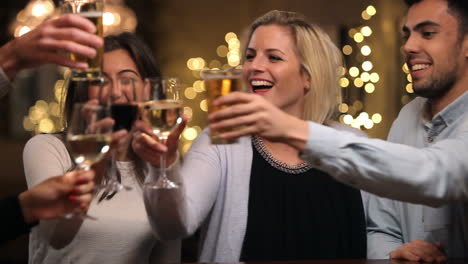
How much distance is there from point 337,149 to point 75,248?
101 centimetres

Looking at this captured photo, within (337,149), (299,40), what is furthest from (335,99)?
(337,149)

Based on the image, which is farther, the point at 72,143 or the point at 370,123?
the point at 370,123

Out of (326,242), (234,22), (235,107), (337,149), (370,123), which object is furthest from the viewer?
(234,22)

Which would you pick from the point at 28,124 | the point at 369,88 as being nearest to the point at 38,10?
the point at 369,88

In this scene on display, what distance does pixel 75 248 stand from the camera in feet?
7.22

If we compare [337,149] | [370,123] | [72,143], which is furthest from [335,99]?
[370,123]

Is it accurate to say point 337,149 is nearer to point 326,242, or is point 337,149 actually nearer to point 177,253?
point 326,242

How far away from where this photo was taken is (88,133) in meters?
1.61

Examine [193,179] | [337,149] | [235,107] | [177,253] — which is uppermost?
[235,107]

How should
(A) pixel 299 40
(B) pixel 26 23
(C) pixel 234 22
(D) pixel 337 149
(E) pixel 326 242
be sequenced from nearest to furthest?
(D) pixel 337 149 → (E) pixel 326 242 → (A) pixel 299 40 → (B) pixel 26 23 → (C) pixel 234 22

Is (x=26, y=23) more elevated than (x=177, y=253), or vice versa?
(x=26, y=23)

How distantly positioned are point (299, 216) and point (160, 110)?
0.89m

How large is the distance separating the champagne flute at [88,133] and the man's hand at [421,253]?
1000 millimetres

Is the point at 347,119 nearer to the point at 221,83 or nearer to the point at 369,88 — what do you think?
the point at 369,88
